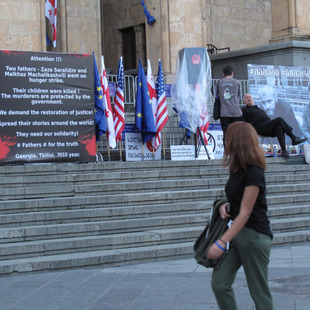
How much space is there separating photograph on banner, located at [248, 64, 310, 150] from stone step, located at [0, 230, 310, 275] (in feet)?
22.7

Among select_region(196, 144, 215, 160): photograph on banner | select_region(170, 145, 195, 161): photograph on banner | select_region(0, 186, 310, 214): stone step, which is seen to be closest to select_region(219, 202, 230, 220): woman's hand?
select_region(0, 186, 310, 214): stone step

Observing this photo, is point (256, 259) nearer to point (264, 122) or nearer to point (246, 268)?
point (246, 268)

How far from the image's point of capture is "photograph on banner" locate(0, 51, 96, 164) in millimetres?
10945

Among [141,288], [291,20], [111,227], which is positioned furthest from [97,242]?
[291,20]

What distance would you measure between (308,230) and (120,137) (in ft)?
15.0

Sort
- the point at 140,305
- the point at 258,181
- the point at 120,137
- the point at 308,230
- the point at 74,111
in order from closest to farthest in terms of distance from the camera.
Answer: the point at 258,181, the point at 140,305, the point at 308,230, the point at 74,111, the point at 120,137

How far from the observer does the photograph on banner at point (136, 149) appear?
13688 millimetres

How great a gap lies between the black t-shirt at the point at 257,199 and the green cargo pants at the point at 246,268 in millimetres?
60

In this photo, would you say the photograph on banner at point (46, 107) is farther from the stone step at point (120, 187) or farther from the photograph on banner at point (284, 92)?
the photograph on banner at point (284, 92)

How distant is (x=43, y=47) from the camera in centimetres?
1543

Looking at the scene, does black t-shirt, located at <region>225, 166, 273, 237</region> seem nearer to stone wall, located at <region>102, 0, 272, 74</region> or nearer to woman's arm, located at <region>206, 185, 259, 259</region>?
woman's arm, located at <region>206, 185, 259, 259</region>

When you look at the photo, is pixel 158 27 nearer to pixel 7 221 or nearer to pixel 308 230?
pixel 308 230

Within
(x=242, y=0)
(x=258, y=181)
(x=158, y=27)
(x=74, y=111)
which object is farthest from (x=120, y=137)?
(x=242, y=0)

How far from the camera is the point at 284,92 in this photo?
51.2 ft
